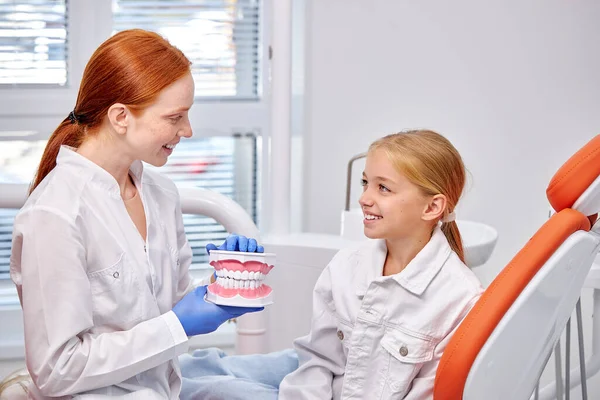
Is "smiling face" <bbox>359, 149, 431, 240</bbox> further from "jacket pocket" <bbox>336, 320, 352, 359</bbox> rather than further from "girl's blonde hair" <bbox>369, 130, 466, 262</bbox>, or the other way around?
"jacket pocket" <bbox>336, 320, 352, 359</bbox>

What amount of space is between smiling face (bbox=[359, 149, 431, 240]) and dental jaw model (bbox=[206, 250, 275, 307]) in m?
0.22

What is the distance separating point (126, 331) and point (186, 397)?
30 centimetres

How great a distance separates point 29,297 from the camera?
1366 mm

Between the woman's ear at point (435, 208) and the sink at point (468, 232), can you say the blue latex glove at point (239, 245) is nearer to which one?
the woman's ear at point (435, 208)

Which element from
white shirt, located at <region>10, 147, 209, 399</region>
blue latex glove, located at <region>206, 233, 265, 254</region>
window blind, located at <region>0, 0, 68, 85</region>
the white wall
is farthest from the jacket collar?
window blind, located at <region>0, 0, 68, 85</region>

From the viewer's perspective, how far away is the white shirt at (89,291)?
53.4 inches

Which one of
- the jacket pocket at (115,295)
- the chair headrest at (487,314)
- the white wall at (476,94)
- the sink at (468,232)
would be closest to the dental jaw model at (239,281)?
the jacket pocket at (115,295)

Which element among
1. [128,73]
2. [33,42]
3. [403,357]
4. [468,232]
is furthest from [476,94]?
[128,73]

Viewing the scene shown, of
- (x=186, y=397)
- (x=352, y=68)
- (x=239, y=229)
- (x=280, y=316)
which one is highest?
(x=352, y=68)

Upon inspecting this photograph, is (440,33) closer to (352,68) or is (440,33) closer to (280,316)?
(352,68)

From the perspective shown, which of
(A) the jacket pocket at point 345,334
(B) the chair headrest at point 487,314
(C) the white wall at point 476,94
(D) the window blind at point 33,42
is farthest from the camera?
(C) the white wall at point 476,94

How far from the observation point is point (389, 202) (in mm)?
1543

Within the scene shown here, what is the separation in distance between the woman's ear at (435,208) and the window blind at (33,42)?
1997 millimetres

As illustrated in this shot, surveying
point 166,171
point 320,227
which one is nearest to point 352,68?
point 320,227
